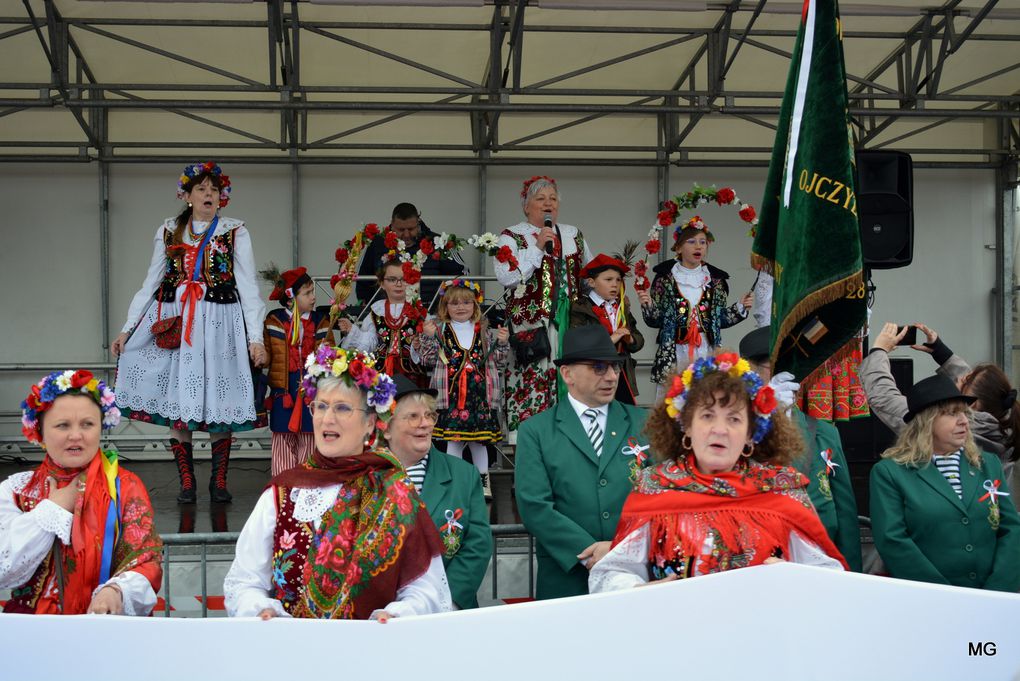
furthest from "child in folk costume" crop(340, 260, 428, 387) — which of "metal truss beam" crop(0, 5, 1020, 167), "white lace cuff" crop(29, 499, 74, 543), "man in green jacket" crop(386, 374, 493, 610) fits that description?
"white lace cuff" crop(29, 499, 74, 543)

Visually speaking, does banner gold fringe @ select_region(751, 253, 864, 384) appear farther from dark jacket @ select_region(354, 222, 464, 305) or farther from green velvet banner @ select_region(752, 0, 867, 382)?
dark jacket @ select_region(354, 222, 464, 305)

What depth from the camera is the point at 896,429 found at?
4.21m

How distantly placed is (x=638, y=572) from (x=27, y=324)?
293 inches

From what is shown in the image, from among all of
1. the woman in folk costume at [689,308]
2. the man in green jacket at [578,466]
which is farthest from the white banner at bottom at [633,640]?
the woman in folk costume at [689,308]

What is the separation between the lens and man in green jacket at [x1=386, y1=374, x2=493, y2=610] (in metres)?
3.39

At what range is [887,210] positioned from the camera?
3.39 meters

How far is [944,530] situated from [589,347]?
136 cm

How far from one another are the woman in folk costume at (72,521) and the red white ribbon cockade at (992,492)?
8.92ft

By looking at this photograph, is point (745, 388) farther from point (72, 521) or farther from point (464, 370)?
point (464, 370)

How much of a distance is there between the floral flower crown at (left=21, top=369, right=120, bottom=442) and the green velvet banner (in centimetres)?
196

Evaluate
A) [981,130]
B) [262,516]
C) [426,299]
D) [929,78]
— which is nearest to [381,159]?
[426,299]

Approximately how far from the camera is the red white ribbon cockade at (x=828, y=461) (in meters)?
3.53

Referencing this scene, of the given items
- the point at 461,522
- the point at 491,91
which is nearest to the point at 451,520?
the point at 461,522

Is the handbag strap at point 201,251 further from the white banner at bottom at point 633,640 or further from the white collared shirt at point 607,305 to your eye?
the white banner at bottom at point 633,640
